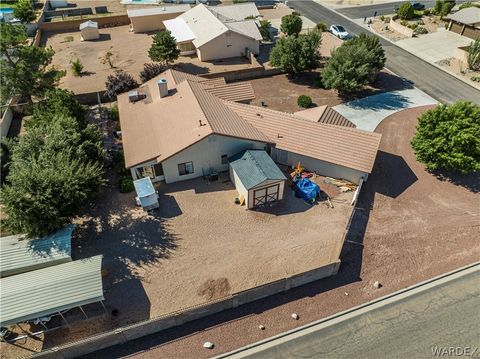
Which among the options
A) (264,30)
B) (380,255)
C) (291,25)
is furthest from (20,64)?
(291,25)

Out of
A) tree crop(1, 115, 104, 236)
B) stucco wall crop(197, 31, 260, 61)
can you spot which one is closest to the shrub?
stucco wall crop(197, 31, 260, 61)

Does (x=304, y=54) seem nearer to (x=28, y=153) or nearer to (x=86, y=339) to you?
(x=28, y=153)

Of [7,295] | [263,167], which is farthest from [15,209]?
[263,167]

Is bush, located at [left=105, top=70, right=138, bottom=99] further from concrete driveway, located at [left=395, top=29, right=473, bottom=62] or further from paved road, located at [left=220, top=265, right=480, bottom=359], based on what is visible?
concrete driveway, located at [left=395, top=29, right=473, bottom=62]

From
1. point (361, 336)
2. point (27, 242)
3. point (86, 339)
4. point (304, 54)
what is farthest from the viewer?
point (304, 54)

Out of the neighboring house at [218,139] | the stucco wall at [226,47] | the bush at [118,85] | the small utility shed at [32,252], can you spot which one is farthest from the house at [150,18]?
the small utility shed at [32,252]

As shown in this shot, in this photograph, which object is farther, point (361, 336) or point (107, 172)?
point (107, 172)
